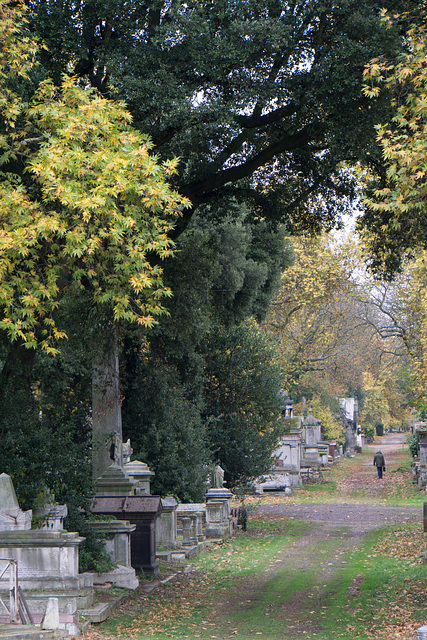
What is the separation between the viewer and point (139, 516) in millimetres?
13750

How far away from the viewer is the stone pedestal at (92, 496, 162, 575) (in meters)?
13.7

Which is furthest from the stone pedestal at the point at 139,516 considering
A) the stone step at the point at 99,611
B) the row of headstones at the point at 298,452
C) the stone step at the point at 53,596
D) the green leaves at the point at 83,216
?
the row of headstones at the point at 298,452

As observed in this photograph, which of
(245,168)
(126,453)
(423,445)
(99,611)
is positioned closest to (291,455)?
(423,445)

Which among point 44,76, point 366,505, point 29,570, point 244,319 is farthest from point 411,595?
point 366,505

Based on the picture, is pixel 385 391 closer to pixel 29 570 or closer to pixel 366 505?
pixel 366 505

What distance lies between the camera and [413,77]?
1043cm

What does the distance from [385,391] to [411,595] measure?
51.7 meters

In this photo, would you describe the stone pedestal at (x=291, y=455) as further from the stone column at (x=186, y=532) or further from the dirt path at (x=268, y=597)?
the stone column at (x=186, y=532)

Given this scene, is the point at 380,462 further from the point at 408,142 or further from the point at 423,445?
the point at 408,142

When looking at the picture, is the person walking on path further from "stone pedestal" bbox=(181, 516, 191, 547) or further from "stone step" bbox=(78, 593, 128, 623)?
"stone step" bbox=(78, 593, 128, 623)

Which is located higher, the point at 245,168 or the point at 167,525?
the point at 245,168

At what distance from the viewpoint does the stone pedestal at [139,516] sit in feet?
45.0

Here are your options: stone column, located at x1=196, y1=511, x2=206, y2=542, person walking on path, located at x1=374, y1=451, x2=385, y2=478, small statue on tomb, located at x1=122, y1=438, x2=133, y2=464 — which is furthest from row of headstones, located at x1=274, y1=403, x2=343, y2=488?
small statue on tomb, located at x1=122, y1=438, x2=133, y2=464

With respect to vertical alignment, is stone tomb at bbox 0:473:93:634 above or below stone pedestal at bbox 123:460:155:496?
below
